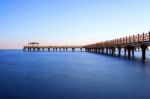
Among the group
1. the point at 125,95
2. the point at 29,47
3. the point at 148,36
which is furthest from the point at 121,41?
the point at 29,47

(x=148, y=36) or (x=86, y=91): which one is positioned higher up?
(x=148, y=36)

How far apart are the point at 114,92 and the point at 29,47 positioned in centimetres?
A: 9236

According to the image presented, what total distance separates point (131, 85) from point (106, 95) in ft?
7.45

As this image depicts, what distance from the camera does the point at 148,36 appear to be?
2169 centimetres

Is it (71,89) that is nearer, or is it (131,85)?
(71,89)

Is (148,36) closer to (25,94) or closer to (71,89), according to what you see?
(71,89)

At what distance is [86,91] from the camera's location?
9602mm

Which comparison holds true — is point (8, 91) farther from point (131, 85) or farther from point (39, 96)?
point (131, 85)

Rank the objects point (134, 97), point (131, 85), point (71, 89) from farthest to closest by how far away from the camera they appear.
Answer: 1. point (131, 85)
2. point (71, 89)
3. point (134, 97)

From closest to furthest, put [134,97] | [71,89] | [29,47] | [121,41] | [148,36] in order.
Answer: [134,97], [71,89], [148,36], [121,41], [29,47]

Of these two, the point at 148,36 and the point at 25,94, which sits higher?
the point at 148,36

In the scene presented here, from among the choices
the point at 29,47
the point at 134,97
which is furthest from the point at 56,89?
the point at 29,47

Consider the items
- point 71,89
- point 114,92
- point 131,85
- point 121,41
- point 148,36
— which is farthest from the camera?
point 121,41

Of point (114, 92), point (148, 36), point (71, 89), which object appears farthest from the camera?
point (148, 36)
